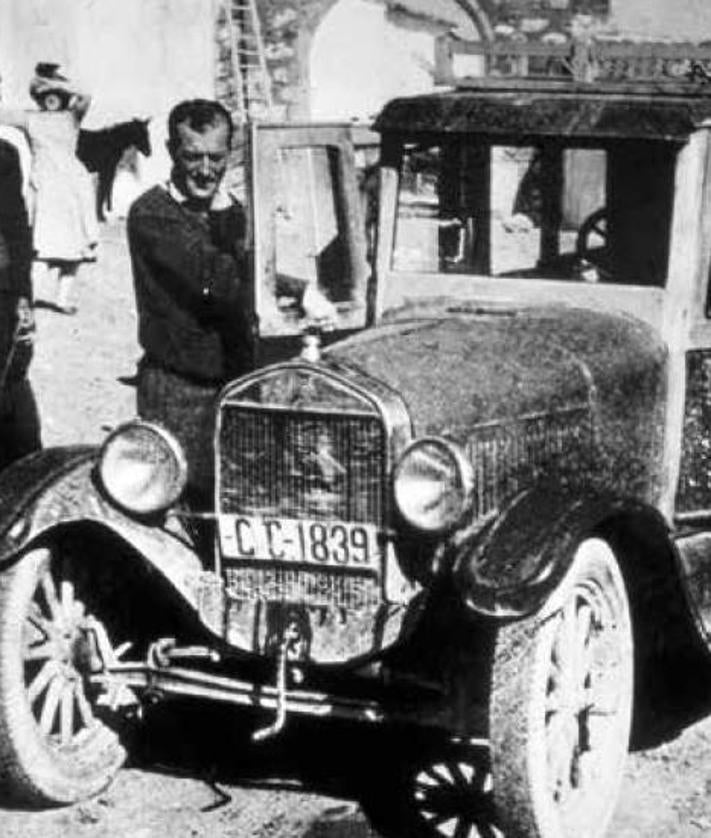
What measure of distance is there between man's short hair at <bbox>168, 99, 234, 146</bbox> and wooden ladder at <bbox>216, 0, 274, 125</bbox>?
12856 mm

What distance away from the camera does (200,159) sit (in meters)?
5.23

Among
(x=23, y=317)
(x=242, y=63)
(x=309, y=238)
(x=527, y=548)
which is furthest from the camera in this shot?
(x=242, y=63)

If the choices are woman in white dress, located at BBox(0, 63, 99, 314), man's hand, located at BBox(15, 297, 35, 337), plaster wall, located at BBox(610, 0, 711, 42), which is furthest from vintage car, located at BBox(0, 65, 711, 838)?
plaster wall, located at BBox(610, 0, 711, 42)

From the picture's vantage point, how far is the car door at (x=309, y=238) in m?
4.96

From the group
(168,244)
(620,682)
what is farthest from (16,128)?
(620,682)

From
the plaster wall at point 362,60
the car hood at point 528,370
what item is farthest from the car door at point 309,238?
the plaster wall at point 362,60

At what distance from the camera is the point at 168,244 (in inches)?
205

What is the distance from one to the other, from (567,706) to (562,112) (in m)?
1.97

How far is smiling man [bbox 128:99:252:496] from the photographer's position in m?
5.20

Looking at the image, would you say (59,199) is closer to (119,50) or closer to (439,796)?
(119,50)

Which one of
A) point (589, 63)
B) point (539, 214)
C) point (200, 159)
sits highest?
point (589, 63)

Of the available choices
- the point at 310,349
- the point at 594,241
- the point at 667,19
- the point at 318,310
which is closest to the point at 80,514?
the point at 310,349

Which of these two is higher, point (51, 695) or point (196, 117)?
point (196, 117)

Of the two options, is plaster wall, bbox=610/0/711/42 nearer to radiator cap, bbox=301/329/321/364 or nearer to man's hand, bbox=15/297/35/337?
man's hand, bbox=15/297/35/337
